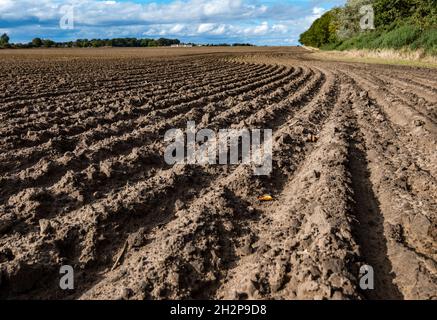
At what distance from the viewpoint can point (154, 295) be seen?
307cm

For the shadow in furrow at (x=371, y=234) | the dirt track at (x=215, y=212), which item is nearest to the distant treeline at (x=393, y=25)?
the dirt track at (x=215, y=212)

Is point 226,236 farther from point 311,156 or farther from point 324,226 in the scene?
point 311,156

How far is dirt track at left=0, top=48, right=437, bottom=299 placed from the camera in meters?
3.24

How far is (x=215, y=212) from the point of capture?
4285 mm

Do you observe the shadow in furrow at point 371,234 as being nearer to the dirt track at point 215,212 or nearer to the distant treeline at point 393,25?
the dirt track at point 215,212

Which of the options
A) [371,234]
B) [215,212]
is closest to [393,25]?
[371,234]

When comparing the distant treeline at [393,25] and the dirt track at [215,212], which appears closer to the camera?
the dirt track at [215,212]

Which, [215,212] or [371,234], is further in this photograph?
[215,212]

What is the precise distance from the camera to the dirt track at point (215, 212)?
3242 mm

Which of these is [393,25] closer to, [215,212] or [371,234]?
[371,234]
